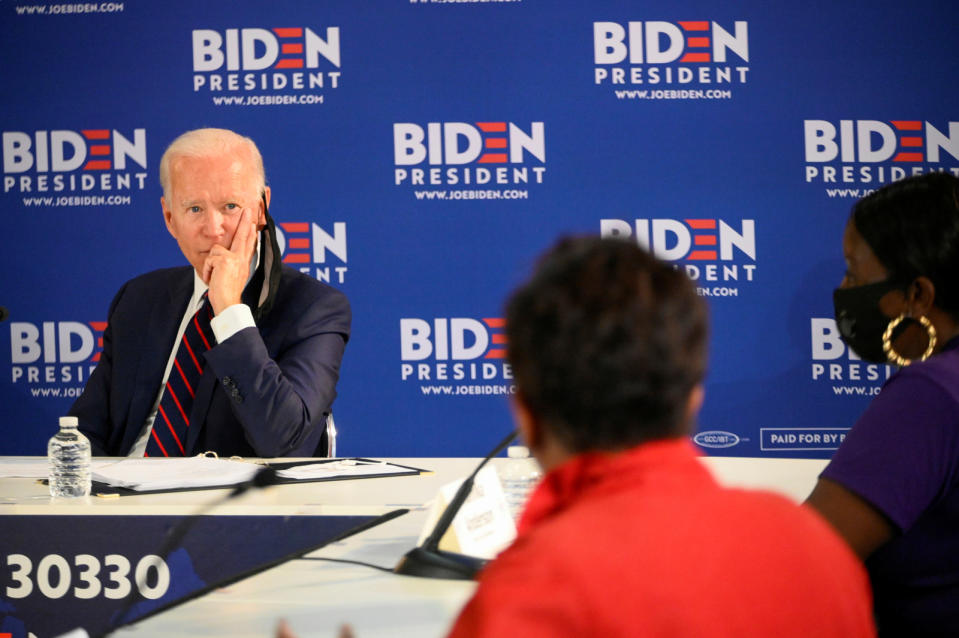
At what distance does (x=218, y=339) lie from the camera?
8.13 ft

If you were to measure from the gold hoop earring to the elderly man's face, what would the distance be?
1804 mm

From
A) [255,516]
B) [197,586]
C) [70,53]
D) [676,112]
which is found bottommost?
[197,586]

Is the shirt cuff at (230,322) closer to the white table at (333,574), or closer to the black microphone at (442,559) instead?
the white table at (333,574)

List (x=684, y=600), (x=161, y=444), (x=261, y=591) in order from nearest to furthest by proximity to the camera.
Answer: (x=684, y=600), (x=261, y=591), (x=161, y=444)

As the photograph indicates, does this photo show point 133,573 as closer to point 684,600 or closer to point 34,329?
point 684,600

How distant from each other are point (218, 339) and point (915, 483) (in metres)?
1.73

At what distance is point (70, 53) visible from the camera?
3.98 meters

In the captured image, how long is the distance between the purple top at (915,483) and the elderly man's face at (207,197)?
6.27ft

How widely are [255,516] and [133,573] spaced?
245 millimetres

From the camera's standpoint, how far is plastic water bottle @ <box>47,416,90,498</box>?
1916 millimetres

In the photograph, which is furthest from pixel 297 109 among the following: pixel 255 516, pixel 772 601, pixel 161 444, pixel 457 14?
pixel 772 601

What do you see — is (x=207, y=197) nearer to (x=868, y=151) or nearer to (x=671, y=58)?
(x=671, y=58)

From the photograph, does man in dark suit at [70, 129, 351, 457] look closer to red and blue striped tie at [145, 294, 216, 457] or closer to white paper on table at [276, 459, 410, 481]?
red and blue striped tie at [145, 294, 216, 457]

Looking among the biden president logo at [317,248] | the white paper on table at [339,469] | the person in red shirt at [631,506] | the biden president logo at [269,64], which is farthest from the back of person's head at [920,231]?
the biden president logo at [269,64]
